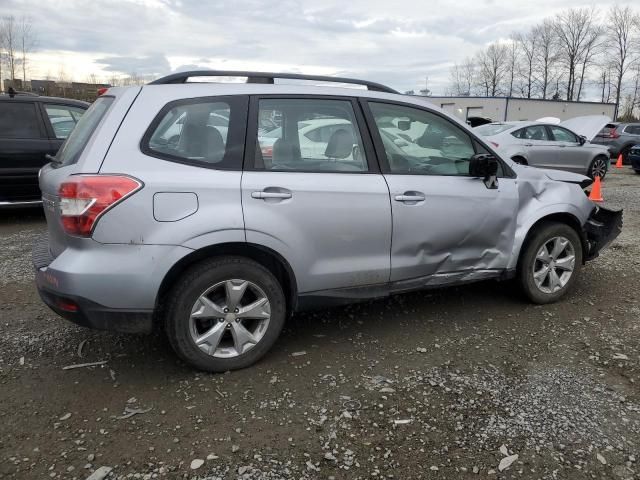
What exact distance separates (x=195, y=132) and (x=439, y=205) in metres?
1.72

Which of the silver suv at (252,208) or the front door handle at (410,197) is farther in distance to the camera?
the front door handle at (410,197)

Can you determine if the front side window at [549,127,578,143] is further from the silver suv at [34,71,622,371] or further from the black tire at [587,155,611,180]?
the silver suv at [34,71,622,371]

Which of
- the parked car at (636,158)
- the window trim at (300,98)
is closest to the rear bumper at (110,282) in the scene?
the window trim at (300,98)

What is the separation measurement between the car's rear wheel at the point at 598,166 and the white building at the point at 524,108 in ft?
88.2

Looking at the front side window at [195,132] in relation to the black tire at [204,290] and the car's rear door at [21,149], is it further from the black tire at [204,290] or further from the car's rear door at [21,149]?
the car's rear door at [21,149]

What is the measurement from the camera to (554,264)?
4297mm

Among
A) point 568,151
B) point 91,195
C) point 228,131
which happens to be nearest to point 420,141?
point 228,131

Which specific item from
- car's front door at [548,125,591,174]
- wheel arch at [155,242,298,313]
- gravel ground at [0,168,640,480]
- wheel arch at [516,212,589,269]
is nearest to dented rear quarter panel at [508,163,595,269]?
wheel arch at [516,212,589,269]

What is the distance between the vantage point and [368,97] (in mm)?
3590

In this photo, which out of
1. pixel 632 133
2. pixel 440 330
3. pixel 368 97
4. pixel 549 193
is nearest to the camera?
pixel 368 97

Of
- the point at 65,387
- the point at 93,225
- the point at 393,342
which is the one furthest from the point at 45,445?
the point at 393,342

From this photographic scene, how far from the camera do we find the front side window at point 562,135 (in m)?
12.3

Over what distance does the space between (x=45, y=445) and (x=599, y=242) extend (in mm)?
4454

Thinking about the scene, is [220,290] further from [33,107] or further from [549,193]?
[33,107]
